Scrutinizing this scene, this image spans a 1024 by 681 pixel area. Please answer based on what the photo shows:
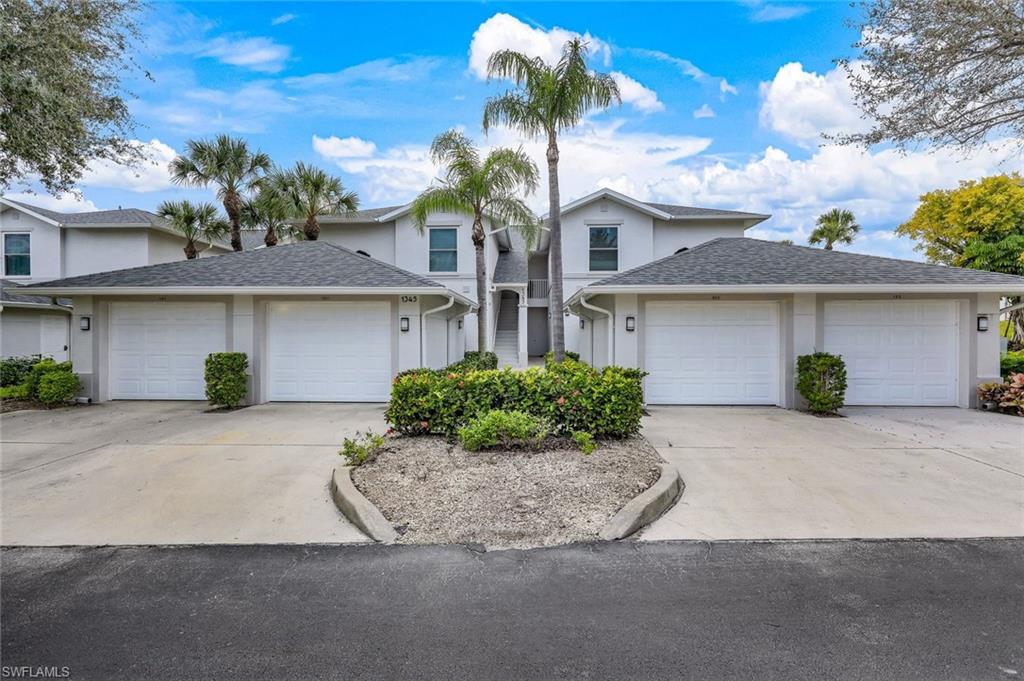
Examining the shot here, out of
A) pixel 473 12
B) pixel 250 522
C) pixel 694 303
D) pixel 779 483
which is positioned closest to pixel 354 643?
pixel 250 522

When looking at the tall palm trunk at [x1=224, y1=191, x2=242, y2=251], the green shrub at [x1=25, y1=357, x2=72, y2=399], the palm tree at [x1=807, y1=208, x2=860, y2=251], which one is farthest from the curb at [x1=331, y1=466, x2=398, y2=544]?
the palm tree at [x1=807, y1=208, x2=860, y2=251]

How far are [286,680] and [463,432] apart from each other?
3.46 metres

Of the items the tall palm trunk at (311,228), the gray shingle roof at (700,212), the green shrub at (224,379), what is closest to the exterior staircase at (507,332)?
the gray shingle roof at (700,212)

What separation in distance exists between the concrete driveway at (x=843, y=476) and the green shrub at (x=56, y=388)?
1147cm

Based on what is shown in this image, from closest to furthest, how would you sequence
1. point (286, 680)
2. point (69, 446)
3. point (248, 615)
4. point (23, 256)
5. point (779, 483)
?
point (286, 680), point (248, 615), point (779, 483), point (69, 446), point (23, 256)

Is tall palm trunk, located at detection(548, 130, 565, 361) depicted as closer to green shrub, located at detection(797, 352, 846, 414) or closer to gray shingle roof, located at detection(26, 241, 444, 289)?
gray shingle roof, located at detection(26, 241, 444, 289)

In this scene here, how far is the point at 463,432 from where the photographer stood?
5695 mm

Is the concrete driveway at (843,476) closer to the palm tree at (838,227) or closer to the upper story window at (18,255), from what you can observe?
the palm tree at (838,227)

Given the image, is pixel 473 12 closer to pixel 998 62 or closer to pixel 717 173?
pixel 998 62

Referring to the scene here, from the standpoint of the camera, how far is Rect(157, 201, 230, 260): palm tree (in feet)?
58.5

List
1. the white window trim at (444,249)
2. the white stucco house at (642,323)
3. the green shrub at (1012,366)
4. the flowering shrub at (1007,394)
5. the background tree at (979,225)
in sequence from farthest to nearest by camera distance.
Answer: the background tree at (979,225), the white window trim at (444,249), the green shrub at (1012,366), the white stucco house at (642,323), the flowering shrub at (1007,394)

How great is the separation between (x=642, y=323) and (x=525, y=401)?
470 cm

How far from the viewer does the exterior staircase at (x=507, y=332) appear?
1958cm

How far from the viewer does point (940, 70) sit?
7.23m
